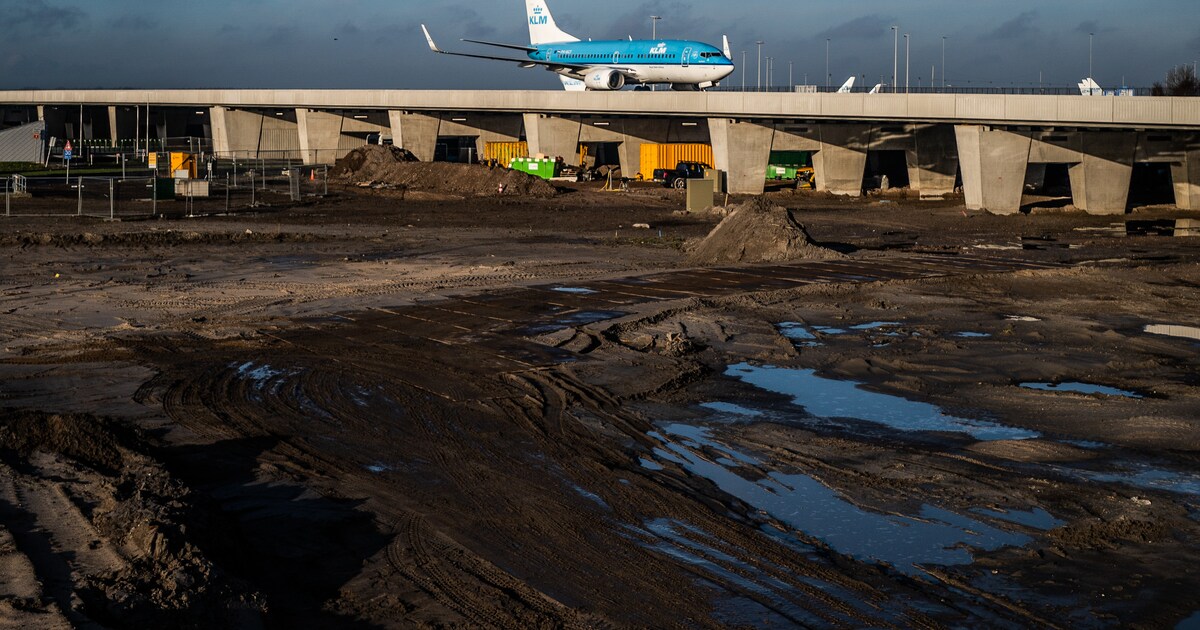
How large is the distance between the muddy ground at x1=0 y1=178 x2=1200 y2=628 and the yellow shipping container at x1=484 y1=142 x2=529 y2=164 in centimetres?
4843

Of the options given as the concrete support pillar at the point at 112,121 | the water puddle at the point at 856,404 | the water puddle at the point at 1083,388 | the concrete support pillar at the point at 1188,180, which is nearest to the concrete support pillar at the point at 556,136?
the concrete support pillar at the point at 1188,180

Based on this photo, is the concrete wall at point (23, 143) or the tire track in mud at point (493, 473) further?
the concrete wall at point (23, 143)

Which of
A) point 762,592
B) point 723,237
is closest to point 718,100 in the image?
point 723,237

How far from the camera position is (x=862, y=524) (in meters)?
11.7

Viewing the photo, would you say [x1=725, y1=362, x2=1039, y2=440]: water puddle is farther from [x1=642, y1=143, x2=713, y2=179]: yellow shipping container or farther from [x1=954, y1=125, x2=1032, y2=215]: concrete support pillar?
[x1=642, y1=143, x2=713, y2=179]: yellow shipping container

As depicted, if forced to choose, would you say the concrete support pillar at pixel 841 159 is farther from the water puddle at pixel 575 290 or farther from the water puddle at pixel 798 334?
the water puddle at pixel 798 334

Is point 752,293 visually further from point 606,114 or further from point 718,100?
point 606,114

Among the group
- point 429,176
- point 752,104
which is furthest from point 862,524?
point 429,176

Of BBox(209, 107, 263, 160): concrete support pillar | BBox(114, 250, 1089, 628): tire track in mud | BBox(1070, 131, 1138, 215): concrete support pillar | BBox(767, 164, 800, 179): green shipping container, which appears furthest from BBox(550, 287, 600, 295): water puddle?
BBox(209, 107, 263, 160): concrete support pillar

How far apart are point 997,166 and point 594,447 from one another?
126 feet

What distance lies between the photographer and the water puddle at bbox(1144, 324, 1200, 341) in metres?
21.9

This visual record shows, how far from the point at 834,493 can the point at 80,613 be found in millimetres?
7661

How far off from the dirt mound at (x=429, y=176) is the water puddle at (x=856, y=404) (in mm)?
39773

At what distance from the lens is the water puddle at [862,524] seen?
1092 cm
